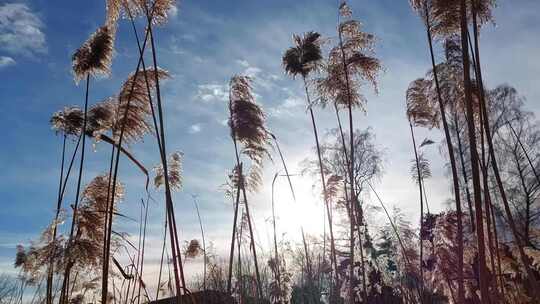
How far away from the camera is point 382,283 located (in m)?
14.0

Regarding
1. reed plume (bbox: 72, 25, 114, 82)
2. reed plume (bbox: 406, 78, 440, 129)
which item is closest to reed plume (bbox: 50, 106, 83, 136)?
reed plume (bbox: 72, 25, 114, 82)

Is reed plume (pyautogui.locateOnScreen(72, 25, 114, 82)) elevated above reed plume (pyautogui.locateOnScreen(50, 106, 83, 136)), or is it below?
above

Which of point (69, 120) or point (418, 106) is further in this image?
point (418, 106)

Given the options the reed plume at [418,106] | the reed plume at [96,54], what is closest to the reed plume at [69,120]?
the reed plume at [96,54]

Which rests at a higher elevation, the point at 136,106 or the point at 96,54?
the point at 96,54

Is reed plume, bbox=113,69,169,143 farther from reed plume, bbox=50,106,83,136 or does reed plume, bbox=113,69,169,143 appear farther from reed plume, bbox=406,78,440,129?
reed plume, bbox=406,78,440,129

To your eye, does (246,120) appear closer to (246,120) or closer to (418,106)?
(246,120)

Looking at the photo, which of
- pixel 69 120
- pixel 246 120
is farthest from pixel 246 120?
pixel 69 120

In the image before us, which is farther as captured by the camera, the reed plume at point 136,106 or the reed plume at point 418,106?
the reed plume at point 418,106

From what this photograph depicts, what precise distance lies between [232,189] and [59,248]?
11.8ft

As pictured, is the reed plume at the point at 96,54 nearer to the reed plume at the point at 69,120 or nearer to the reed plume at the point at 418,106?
the reed plume at the point at 69,120

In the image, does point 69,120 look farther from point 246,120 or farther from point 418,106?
point 418,106

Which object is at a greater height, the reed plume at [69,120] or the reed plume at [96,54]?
the reed plume at [96,54]

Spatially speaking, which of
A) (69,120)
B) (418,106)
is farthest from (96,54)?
(418,106)
